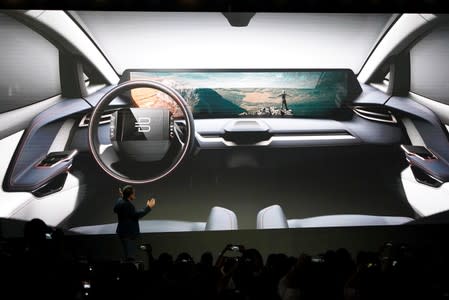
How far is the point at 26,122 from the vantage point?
627cm

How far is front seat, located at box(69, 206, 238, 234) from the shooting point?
6.30 m

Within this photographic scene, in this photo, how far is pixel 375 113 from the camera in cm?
645

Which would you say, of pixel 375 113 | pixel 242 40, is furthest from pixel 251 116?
pixel 375 113

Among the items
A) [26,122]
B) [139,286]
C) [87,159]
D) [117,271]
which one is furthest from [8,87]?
[139,286]

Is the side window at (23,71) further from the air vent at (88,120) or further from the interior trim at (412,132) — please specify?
the interior trim at (412,132)

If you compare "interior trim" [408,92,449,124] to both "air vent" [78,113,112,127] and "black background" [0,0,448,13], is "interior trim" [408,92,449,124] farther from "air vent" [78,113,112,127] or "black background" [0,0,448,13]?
"air vent" [78,113,112,127]

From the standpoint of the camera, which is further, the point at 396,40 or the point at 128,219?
the point at 396,40

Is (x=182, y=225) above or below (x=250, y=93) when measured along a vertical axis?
below

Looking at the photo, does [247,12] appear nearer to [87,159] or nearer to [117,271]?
[87,159]

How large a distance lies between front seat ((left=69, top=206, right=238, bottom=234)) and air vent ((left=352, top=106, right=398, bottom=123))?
60.1 inches

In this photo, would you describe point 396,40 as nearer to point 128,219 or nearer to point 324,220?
point 324,220

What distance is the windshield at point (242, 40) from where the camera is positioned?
20.7 feet

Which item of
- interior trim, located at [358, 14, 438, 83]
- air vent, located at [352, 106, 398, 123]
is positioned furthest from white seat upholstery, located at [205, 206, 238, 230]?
interior trim, located at [358, 14, 438, 83]

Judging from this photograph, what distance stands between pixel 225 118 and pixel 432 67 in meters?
2.08
